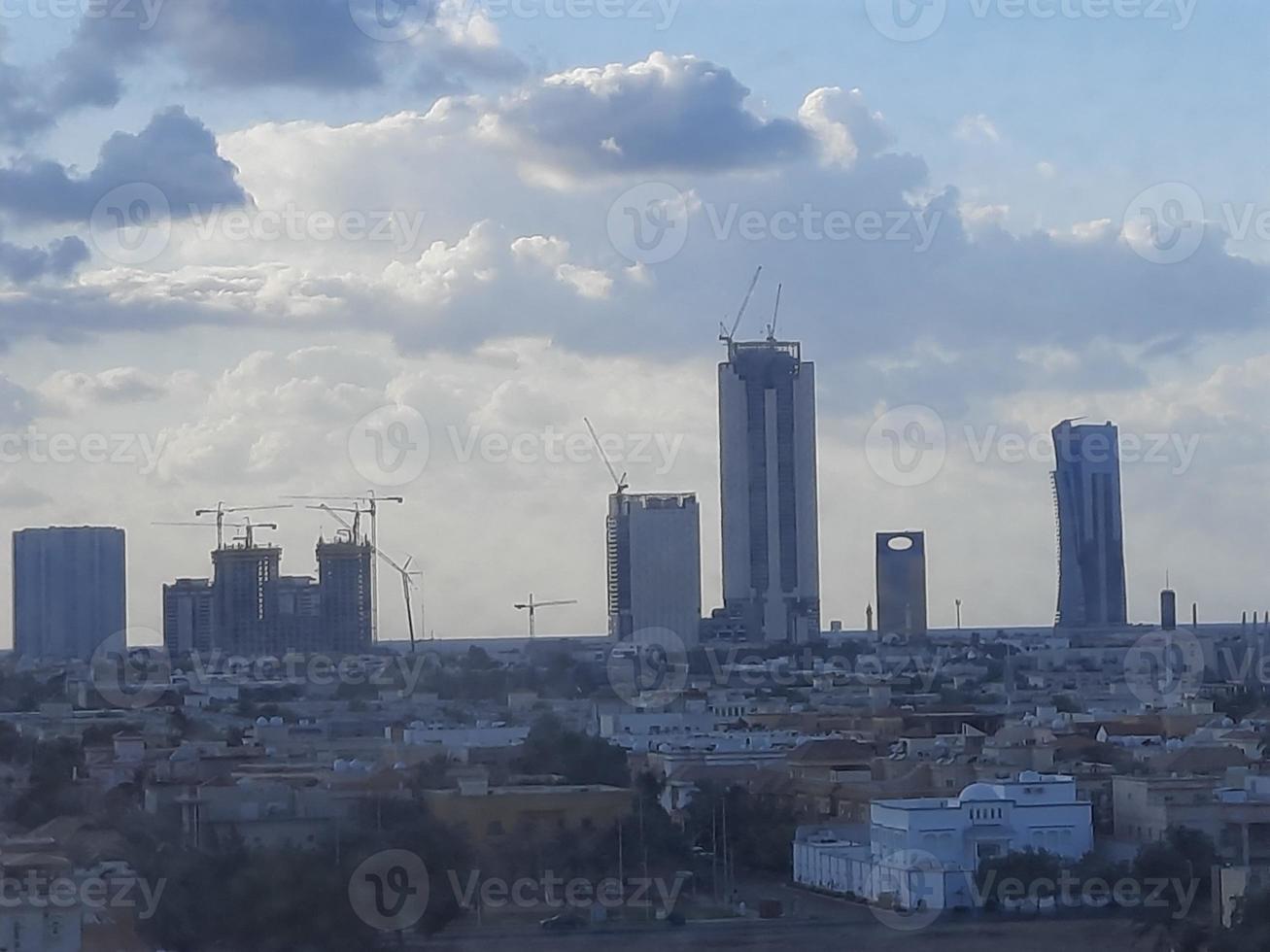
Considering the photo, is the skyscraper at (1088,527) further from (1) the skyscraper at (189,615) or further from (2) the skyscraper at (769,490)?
(1) the skyscraper at (189,615)

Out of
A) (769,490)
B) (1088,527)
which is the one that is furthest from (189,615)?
(1088,527)

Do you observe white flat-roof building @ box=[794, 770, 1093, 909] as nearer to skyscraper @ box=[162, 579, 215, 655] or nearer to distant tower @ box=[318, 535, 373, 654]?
distant tower @ box=[318, 535, 373, 654]

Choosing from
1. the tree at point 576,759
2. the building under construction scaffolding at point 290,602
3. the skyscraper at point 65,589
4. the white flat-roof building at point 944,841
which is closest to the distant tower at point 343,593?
the building under construction scaffolding at point 290,602

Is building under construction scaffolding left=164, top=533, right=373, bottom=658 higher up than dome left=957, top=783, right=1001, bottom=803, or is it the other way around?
building under construction scaffolding left=164, top=533, right=373, bottom=658

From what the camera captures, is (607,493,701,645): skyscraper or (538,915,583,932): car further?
(607,493,701,645): skyscraper

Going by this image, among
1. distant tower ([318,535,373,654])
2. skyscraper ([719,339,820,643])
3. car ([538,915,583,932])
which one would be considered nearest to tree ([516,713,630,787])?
car ([538,915,583,932])

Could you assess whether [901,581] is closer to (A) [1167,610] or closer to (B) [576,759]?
(A) [1167,610]
